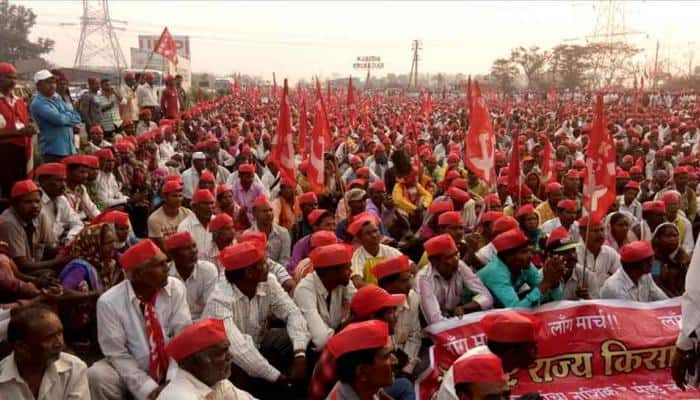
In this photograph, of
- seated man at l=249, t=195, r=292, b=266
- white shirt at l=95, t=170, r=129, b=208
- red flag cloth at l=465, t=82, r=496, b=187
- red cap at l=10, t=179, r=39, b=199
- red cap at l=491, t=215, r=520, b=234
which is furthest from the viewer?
white shirt at l=95, t=170, r=129, b=208

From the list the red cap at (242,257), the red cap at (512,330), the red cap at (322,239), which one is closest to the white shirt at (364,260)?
the red cap at (322,239)

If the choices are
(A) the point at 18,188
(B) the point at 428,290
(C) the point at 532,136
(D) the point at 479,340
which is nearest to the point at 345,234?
(B) the point at 428,290

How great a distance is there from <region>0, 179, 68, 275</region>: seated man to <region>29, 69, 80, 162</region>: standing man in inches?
115

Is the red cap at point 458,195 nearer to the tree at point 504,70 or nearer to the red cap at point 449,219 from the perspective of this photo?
the red cap at point 449,219

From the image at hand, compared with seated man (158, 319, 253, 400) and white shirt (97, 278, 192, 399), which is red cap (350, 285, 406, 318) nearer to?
seated man (158, 319, 253, 400)

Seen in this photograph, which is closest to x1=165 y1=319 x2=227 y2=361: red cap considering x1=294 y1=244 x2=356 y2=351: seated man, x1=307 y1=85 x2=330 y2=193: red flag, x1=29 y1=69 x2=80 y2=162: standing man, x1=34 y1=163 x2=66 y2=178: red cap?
x1=294 y1=244 x2=356 y2=351: seated man

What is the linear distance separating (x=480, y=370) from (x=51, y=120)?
711 cm

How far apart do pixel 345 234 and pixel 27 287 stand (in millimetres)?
3659

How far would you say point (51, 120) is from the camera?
825cm

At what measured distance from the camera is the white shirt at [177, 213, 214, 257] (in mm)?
6523

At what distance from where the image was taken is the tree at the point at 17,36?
148ft

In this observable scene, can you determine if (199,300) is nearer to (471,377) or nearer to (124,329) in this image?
(124,329)

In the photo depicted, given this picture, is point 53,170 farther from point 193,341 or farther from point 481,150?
point 481,150

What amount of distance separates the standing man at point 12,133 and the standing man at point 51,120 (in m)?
0.86
